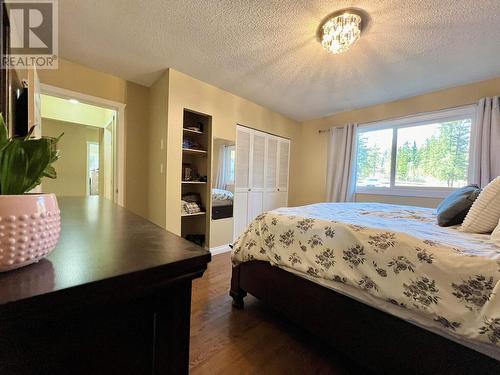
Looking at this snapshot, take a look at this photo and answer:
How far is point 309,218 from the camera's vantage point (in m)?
1.52

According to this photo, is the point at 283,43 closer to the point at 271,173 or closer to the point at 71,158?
the point at 271,173

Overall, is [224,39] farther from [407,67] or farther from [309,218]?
[407,67]

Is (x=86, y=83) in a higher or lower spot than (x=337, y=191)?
higher

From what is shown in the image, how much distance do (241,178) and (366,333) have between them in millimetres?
2580

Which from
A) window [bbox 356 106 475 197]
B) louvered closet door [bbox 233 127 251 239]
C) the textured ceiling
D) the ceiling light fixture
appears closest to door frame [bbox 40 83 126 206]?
the textured ceiling

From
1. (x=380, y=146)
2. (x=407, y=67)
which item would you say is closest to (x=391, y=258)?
(x=407, y=67)

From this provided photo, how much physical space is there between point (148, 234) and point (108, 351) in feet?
0.92

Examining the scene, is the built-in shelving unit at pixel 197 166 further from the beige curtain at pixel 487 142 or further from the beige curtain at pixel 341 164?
the beige curtain at pixel 487 142

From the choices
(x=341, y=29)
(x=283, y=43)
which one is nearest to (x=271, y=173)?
(x=283, y=43)

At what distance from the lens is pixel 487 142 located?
2.52m

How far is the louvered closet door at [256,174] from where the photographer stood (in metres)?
3.65

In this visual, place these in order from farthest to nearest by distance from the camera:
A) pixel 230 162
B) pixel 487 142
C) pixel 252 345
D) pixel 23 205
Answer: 1. pixel 230 162
2. pixel 487 142
3. pixel 252 345
4. pixel 23 205

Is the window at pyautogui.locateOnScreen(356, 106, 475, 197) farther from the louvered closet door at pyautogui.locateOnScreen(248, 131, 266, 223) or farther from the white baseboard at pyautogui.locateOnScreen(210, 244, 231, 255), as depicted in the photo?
the white baseboard at pyautogui.locateOnScreen(210, 244, 231, 255)

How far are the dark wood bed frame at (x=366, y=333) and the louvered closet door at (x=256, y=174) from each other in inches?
80.6
